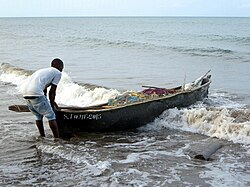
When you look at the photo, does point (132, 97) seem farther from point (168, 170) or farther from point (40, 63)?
point (40, 63)

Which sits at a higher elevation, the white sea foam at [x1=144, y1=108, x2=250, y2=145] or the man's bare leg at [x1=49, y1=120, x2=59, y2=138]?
the man's bare leg at [x1=49, y1=120, x2=59, y2=138]

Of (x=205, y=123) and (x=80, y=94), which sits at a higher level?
(x=205, y=123)

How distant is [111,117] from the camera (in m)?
7.98

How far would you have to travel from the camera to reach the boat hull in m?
7.79

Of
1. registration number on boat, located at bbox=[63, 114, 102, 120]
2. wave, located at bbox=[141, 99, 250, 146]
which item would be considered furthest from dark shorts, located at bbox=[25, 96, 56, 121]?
wave, located at bbox=[141, 99, 250, 146]

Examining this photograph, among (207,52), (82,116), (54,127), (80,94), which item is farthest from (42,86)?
(207,52)

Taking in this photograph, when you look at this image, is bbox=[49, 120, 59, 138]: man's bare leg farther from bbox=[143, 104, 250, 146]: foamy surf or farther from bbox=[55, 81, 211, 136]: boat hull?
bbox=[143, 104, 250, 146]: foamy surf

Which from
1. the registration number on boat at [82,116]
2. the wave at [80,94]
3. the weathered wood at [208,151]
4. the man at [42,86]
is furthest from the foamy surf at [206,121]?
the wave at [80,94]

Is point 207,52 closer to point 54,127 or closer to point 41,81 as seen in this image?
point 54,127

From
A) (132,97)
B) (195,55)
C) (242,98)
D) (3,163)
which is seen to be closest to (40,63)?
(195,55)

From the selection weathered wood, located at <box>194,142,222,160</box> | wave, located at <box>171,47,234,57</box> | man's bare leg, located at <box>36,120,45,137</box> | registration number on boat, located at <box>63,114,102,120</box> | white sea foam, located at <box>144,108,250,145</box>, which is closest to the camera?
weathered wood, located at <box>194,142,222,160</box>

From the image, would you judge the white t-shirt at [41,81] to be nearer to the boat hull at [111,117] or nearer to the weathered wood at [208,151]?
the boat hull at [111,117]

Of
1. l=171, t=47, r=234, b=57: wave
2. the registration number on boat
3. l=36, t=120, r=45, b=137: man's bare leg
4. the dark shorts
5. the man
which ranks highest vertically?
the man

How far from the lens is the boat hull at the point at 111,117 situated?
7789 mm
